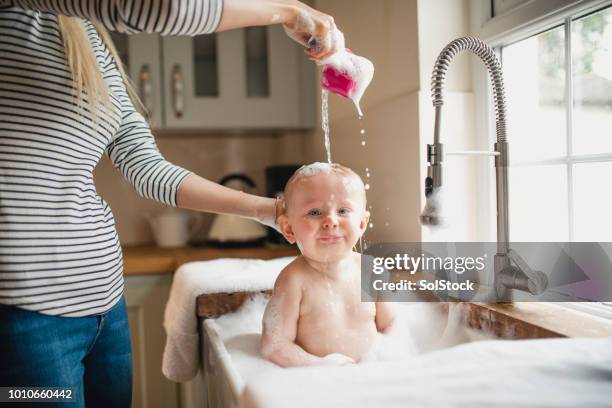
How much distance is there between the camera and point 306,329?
89 cm

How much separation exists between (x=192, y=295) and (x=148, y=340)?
703mm

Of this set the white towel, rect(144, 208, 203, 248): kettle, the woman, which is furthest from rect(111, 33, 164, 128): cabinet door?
the woman

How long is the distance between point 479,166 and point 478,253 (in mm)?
233

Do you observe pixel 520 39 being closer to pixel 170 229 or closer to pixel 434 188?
pixel 434 188

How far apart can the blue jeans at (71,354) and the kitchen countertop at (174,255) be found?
2.60ft

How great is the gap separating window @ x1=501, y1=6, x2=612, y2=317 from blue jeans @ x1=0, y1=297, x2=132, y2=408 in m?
0.74

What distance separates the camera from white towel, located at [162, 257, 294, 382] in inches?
42.9

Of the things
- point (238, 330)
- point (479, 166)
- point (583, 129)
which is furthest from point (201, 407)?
point (583, 129)

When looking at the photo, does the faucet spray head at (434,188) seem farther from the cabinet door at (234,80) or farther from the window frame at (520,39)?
the cabinet door at (234,80)

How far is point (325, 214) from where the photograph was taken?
0.86 m

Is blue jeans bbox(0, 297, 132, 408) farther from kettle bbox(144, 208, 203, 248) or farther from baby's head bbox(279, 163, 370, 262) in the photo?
kettle bbox(144, 208, 203, 248)

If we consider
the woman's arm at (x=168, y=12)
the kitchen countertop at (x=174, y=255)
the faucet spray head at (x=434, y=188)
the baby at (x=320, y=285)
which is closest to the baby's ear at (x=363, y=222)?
the baby at (x=320, y=285)

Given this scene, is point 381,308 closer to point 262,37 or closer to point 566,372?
point 566,372

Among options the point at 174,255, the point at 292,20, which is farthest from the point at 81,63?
the point at 174,255
